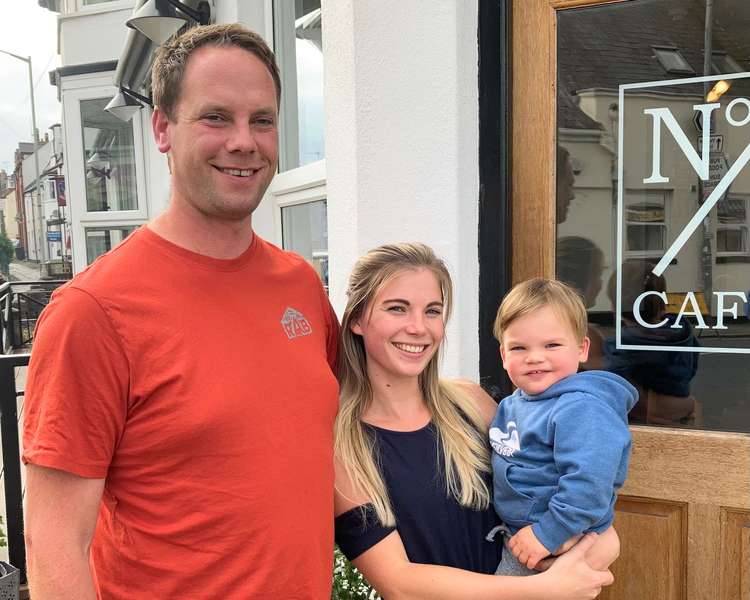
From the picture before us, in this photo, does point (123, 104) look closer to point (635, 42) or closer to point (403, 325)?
point (635, 42)

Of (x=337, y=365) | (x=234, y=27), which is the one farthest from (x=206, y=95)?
(x=337, y=365)

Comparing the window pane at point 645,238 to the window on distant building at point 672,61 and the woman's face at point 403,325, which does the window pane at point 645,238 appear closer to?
the window on distant building at point 672,61

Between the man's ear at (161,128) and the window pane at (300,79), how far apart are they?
238 cm

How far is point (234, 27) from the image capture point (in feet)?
4.33

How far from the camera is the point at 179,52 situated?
1300mm

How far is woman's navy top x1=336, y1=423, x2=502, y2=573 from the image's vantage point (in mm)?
1456

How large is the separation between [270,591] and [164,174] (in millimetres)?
6751

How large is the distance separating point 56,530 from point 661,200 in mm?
1991

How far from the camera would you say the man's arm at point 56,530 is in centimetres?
111

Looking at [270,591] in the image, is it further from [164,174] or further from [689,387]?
[164,174]

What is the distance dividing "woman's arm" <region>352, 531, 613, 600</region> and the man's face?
0.80 m

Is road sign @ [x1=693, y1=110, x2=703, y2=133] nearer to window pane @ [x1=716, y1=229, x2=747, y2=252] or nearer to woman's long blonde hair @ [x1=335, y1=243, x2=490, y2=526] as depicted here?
window pane @ [x1=716, y1=229, x2=747, y2=252]

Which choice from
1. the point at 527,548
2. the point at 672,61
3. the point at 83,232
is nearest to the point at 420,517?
the point at 527,548

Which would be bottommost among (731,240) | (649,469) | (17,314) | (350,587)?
(350,587)
